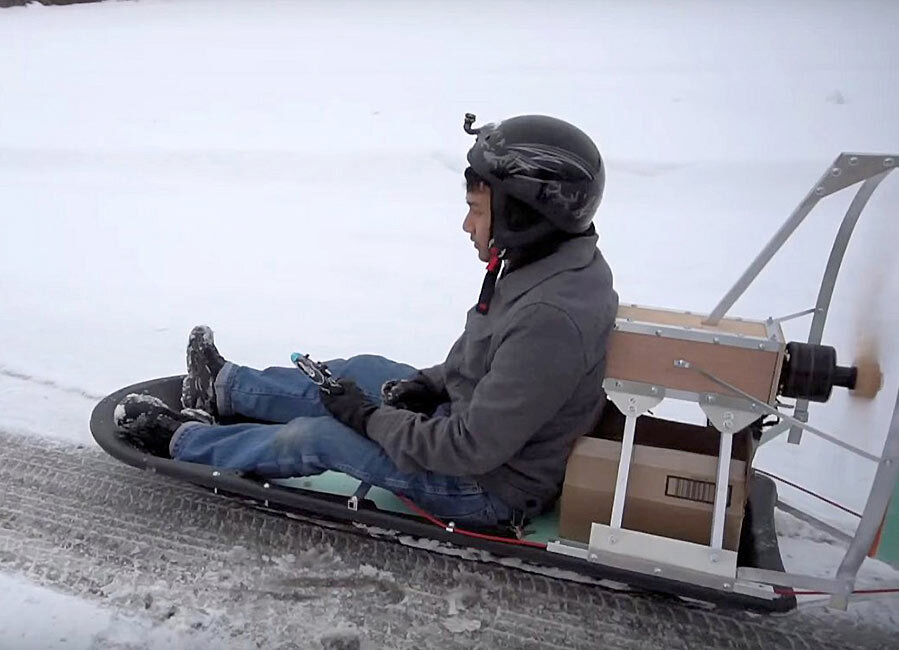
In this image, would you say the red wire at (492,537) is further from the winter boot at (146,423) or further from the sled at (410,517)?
the winter boot at (146,423)

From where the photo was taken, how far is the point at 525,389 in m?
2.58

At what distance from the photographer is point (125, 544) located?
10.4 feet

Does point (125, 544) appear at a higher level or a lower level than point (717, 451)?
lower

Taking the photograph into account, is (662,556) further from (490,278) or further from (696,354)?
(490,278)

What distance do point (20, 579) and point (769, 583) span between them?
2.49 meters

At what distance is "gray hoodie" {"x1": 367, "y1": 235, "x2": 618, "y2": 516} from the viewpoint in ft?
8.45

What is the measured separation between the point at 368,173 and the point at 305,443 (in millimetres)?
5971

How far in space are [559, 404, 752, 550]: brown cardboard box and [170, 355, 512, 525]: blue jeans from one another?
274mm

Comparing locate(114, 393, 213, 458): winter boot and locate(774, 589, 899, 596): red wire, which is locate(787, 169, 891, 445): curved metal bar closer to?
locate(774, 589, 899, 596): red wire

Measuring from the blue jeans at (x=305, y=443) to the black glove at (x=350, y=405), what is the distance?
0.11 feet

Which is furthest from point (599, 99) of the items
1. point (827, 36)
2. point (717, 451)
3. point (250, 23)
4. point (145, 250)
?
point (717, 451)

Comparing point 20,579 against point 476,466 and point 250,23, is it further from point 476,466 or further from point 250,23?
point 250,23

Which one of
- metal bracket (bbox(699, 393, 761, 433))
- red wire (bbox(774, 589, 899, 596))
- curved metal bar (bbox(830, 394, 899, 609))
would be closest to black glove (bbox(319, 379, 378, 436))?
metal bracket (bbox(699, 393, 761, 433))

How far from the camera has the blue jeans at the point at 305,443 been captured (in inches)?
115
